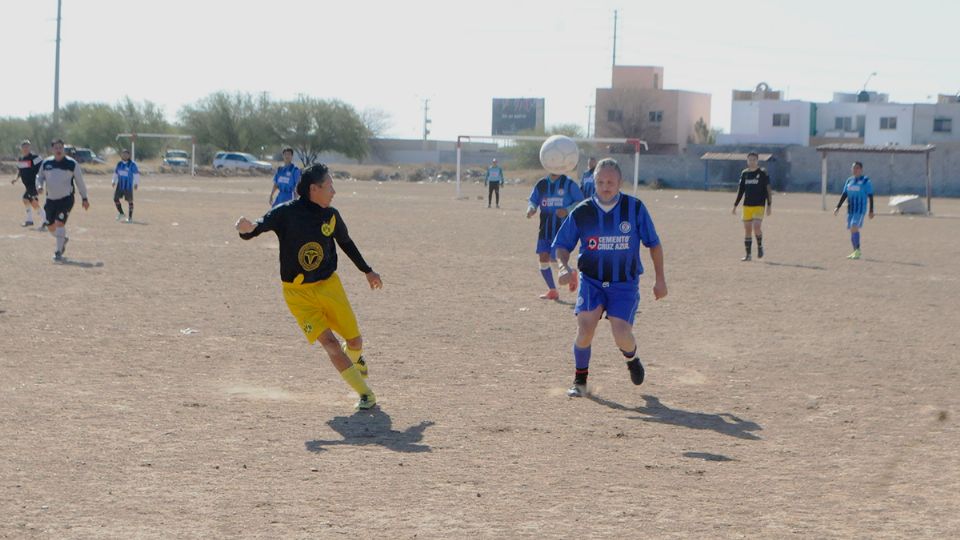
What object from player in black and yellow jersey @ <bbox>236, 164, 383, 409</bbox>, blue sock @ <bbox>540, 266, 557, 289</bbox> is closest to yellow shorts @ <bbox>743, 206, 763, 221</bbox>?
blue sock @ <bbox>540, 266, 557, 289</bbox>

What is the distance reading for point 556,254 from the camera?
29.6 ft

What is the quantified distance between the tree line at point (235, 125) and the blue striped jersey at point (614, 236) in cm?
8939

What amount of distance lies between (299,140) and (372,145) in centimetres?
974

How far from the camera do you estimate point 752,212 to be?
21.0m

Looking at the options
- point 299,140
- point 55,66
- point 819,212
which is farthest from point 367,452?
point 299,140

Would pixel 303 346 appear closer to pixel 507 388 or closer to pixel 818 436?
pixel 507 388

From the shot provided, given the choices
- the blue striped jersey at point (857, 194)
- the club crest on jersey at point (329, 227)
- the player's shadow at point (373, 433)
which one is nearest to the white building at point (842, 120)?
the blue striped jersey at point (857, 194)

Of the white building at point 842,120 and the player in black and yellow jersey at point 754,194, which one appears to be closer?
the player in black and yellow jersey at point 754,194

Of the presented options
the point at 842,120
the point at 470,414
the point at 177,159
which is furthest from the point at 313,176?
the point at 842,120

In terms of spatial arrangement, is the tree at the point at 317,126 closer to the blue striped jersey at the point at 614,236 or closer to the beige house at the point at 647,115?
the beige house at the point at 647,115

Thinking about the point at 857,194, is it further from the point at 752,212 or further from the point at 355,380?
the point at 355,380

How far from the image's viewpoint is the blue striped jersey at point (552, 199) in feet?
48.0

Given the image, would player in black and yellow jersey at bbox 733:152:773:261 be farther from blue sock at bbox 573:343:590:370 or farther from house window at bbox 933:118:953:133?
house window at bbox 933:118:953:133

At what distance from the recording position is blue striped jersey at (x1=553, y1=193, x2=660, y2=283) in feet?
28.1
